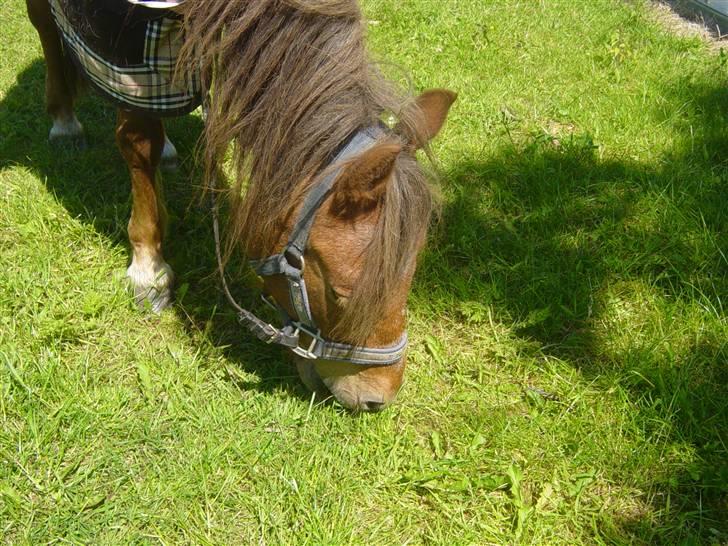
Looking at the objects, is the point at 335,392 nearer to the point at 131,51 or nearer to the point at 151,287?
the point at 151,287

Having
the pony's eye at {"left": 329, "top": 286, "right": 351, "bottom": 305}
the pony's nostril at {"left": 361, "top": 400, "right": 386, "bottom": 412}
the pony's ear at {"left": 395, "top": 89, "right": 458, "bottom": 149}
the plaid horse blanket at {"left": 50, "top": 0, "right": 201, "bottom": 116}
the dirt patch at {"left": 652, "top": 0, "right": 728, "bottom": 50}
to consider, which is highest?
the dirt patch at {"left": 652, "top": 0, "right": 728, "bottom": 50}

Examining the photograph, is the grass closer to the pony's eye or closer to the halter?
the halter

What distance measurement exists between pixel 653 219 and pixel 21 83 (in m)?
4.48

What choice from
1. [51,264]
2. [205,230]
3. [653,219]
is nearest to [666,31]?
[653,219]

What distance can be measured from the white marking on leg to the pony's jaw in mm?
2542

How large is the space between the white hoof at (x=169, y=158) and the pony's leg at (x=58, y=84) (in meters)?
0.61

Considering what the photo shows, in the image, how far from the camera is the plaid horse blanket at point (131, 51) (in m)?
2.03

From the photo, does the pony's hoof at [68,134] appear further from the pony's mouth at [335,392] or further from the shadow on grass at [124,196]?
the pony's mouth at [335,392]

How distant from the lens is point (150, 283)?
8.98 feet

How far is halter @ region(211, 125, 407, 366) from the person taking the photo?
1.77 metres

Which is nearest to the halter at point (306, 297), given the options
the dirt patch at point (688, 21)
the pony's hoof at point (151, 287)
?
the pony's hoof at point (151, 287)

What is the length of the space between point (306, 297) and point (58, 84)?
273cm

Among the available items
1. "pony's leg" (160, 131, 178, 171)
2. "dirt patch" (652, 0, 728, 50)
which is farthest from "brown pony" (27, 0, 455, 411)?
"dirt patch" (652, 0, 728, 50)

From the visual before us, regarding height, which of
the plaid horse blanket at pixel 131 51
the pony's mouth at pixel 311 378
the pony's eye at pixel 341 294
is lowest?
the pony's mouth at pixel 311 378
